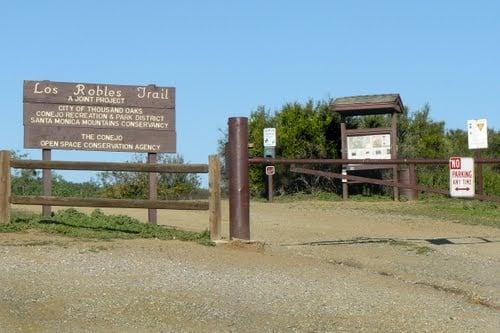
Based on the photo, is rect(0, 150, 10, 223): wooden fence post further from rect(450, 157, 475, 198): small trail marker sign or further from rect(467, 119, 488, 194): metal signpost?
rect(467, 119, 488, 194): metal signpost

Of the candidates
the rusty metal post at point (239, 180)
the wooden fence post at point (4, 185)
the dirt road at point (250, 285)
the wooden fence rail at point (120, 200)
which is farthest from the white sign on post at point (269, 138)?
the wooden fence post at point (4, 185)

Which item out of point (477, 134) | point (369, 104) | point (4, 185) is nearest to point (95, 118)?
point (4, 185)

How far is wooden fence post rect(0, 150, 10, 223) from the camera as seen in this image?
1145 cm

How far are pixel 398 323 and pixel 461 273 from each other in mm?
2989

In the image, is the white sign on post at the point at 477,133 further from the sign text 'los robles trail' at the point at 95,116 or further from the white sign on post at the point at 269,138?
the sign text 'los robles trail' at the point at 95,116

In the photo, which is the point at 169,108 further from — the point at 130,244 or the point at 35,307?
the point at 35,307

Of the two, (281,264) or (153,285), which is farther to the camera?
(281,264)

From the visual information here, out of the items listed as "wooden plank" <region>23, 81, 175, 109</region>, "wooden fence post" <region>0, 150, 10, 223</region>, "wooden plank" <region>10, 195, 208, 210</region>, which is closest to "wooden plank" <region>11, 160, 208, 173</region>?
"wooden fence post" <region>0, 150, 10, 223</region>

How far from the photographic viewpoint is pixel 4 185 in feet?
37.7

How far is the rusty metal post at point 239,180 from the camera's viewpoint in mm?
10867

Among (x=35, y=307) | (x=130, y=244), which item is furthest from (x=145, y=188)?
(x=35, y=307)

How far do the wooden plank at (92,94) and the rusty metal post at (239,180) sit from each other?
10.1 feet

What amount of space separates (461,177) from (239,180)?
3.49 metres

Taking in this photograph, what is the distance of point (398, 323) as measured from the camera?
765cm
